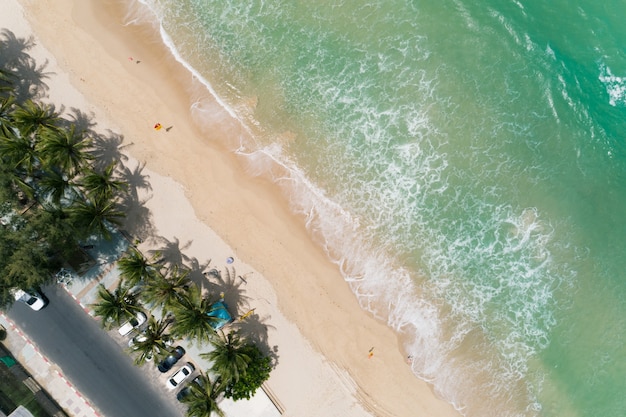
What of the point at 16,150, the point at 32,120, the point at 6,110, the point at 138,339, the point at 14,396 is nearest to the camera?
the point at 16,150

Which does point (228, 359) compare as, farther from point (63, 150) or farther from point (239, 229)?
point (63, 150)

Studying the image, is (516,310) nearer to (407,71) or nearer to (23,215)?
(407,71)

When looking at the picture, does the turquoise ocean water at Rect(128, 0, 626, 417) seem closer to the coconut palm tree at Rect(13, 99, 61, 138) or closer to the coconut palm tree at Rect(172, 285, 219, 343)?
the coconut palm tree at Rect(172, 285, 219, 343)

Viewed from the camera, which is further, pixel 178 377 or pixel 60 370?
pixel 60 370

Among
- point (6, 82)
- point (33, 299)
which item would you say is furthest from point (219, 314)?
point (6, 82)

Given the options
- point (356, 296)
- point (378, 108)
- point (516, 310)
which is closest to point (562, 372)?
point (516, 310)

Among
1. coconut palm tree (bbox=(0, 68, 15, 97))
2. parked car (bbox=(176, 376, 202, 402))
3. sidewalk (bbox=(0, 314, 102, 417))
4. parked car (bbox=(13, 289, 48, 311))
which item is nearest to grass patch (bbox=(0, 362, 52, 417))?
sidewalk (bbox=(0, 314, 102, 417))
